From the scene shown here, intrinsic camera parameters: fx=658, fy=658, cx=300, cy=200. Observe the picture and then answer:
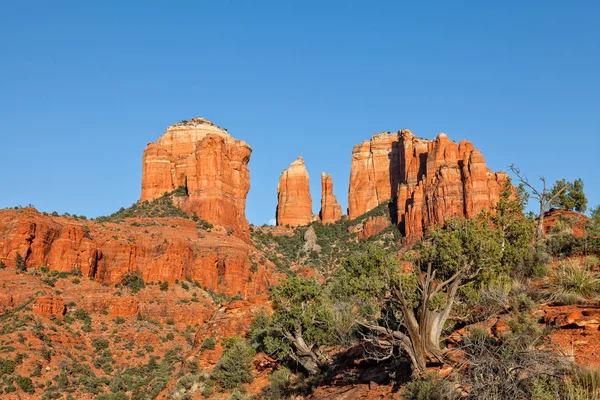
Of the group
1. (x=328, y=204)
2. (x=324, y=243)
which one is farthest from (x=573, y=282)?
(x=328, y=204)

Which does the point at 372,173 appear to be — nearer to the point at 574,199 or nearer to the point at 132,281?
the point at 132,281

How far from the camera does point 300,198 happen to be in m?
148

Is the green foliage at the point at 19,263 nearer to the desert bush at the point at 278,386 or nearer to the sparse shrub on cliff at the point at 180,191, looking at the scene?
the sparse shrub on cliff at the point at 180,191

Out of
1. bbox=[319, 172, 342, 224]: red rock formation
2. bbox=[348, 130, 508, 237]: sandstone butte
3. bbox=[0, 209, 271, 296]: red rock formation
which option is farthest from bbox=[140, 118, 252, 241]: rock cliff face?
bbox=[319, 172, 342, 224]: red rock formation

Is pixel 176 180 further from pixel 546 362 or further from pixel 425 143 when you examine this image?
pixel 546 362

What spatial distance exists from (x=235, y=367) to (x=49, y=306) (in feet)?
117

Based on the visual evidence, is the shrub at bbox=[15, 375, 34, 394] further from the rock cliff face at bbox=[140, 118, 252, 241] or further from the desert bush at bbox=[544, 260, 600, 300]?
the rock cliff face at bbox=[140, 118, 252, 241]

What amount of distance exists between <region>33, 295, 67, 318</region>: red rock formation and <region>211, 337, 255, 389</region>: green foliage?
32.5 metres

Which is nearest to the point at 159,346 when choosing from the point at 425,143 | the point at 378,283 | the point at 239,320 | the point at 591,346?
the point at 239,320

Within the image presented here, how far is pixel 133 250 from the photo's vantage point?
80.0 meters

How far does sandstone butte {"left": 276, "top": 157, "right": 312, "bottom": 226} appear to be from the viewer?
146125 millimetres

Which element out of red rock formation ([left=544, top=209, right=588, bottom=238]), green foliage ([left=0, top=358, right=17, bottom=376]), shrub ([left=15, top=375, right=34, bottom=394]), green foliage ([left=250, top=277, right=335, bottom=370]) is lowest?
shrub ([left=15, top=375, right=34, bottom=394])

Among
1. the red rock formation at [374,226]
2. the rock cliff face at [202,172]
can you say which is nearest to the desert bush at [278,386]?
the rock cliff face at [202,172]

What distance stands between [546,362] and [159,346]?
53923mm
